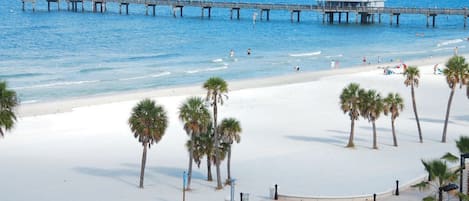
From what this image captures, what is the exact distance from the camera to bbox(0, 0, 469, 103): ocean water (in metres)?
70.9

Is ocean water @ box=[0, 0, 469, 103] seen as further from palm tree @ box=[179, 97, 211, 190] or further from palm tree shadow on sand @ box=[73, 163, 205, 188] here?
palm tree @ box=[179, 97, 211, 190]

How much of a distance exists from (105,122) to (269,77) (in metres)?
26.5

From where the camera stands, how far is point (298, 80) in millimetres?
70250

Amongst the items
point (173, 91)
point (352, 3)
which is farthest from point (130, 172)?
point (352, 3)

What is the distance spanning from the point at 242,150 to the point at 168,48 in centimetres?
5763

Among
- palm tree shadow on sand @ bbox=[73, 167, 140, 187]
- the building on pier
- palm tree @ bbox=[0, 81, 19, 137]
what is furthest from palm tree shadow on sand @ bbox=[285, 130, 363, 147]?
the building on pier

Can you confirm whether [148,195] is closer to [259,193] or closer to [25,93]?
[259,193]

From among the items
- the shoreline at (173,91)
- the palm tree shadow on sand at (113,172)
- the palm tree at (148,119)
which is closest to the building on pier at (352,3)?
the shoreline at (173,91)

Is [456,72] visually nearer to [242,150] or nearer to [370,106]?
[370,106]

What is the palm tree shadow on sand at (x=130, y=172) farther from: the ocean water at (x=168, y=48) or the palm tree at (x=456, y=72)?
the ocean water at (x=168, y=48)

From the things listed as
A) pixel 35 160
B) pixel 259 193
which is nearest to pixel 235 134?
pixel 259 193

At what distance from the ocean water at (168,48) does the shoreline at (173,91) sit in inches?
89.4

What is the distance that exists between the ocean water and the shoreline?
7.45 ft

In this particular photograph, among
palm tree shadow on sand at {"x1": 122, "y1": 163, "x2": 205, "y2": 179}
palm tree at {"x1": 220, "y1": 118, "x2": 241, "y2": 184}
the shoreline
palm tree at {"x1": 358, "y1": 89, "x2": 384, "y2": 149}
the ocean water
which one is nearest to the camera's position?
palm tree at {"x1": 220, "y1": 118, "x2": 241, "y2": 184}
